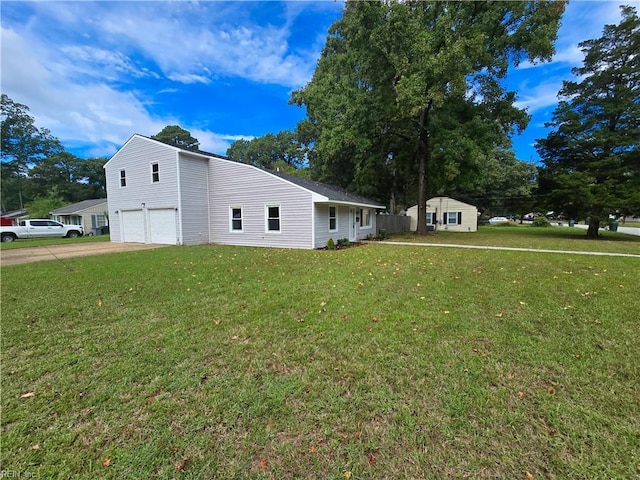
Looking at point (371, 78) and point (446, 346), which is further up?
point (371, 78)

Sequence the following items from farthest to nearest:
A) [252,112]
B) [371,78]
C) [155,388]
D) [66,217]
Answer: [66,217], [252,112], [371,78], [155,388]

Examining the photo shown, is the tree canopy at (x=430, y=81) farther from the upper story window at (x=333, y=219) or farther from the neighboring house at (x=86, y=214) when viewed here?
the neighboring house at (x=86, y=214)

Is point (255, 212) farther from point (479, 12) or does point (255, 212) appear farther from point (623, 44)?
point (623, 44)

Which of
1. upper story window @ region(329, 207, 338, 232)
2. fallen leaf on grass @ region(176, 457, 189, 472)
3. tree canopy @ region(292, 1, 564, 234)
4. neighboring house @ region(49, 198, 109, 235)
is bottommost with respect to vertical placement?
fallen leaf on grass @ region(176, 457, 189, 472)

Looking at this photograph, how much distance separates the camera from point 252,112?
22484 millimetres

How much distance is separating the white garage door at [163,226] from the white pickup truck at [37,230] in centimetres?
1122

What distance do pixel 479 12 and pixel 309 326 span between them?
19792 millimetres

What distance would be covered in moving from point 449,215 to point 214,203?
2227 centimetres

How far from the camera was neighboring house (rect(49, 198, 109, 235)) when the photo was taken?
29.4 meters

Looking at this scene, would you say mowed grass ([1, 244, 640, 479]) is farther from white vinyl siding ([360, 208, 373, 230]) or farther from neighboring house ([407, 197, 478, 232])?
neighboring house ([407, 197, 478, 232])

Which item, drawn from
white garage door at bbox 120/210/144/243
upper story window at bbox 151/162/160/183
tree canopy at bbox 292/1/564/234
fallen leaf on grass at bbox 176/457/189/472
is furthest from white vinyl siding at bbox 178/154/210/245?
fallen leaf on grass at bbox 176/457/189/472

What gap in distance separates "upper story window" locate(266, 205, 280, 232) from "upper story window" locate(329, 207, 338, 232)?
2576 mm

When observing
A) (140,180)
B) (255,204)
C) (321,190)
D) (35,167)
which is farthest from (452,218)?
(35,167)

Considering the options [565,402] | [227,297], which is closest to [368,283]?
[227,297]
